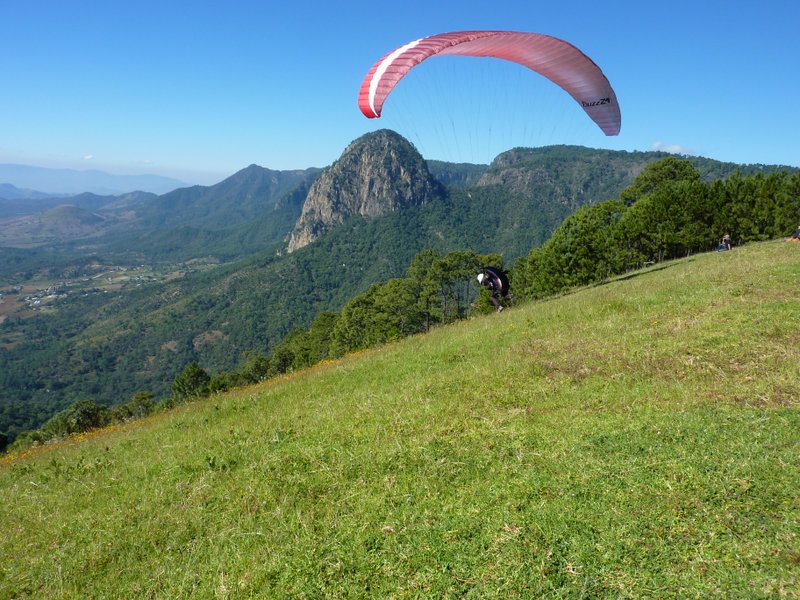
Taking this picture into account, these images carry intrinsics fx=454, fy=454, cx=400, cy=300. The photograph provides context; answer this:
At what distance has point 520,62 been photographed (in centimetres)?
Result: 1848

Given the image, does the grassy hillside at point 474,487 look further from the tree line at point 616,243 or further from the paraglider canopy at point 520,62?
the tree line at point 616,243

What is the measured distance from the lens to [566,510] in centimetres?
544

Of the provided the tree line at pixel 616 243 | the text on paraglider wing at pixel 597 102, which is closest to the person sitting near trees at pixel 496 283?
the text on paraglider wing at pixel 597 102

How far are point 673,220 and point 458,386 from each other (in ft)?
137

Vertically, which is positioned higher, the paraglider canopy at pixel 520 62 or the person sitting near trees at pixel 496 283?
the paraglider canopy at pixel 520 62

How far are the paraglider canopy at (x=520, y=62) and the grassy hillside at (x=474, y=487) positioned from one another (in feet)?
31.1

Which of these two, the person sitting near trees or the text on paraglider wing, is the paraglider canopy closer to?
the text on paraglider wing

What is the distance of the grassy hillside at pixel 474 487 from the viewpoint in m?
4.70

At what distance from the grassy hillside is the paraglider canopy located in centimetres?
949

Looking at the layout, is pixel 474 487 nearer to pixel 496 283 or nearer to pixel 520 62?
pixel 496 283

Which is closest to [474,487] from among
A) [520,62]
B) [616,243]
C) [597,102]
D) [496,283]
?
[496,283]

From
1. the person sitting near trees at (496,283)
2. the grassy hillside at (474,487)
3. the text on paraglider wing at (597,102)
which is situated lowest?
the grassy hillside at (474,487)

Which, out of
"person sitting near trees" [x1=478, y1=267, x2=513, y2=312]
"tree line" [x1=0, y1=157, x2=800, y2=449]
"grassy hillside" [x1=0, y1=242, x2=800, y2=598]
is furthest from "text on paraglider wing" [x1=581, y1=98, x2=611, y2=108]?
"tree line" [x1=0, y1=157, x2=800, y2=449]

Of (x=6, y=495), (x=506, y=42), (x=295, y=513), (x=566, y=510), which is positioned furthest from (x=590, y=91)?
(x=6, y=495)
